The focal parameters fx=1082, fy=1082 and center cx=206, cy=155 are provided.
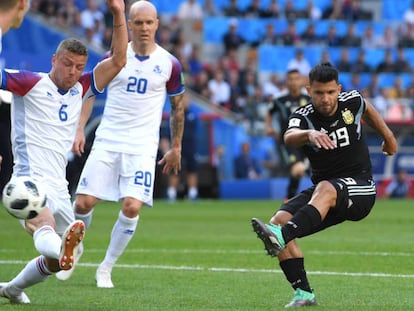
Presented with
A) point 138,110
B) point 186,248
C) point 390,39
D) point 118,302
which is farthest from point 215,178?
point 118,302

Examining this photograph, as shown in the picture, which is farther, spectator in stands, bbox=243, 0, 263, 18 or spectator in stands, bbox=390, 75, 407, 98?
spectator in stands, bbox=243, 0, 263, 18

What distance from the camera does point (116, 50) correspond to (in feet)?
31.5

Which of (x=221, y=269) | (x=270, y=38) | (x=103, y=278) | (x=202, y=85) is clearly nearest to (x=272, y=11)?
(x=270, y=38)

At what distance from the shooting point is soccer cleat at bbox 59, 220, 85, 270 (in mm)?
7820

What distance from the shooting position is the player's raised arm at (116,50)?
915 cm

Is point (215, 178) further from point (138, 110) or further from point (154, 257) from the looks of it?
point (138, 110)

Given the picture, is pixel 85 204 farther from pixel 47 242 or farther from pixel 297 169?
pixel 297 169

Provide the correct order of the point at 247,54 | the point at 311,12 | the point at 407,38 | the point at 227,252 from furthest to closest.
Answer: the point at 407,38 → the point at 311,12 → the point at 247,54 → the point at 227,252

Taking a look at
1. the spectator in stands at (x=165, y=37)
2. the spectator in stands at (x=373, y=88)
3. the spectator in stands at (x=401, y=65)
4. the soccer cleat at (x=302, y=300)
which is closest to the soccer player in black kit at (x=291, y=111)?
the soccer cleat at (x=302, y=300)

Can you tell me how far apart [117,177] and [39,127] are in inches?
81.4

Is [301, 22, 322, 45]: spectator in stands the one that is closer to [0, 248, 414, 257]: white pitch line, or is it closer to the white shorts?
[0, 248, 414, 257]: white pitch line

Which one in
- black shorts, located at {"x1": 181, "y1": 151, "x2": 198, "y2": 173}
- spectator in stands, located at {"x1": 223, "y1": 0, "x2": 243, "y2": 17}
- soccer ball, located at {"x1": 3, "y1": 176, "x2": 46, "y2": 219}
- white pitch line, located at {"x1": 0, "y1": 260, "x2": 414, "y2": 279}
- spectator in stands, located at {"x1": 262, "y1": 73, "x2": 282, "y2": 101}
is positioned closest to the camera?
soccer ball, located at {"x1": 3, "y1": 176, "x2": 46, "y2": 219}

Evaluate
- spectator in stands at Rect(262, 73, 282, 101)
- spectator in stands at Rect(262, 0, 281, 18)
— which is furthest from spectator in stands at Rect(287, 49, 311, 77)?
spectator in stands at Rect(262, 0, 281, 18)

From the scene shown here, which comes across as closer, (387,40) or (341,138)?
(341,138)
